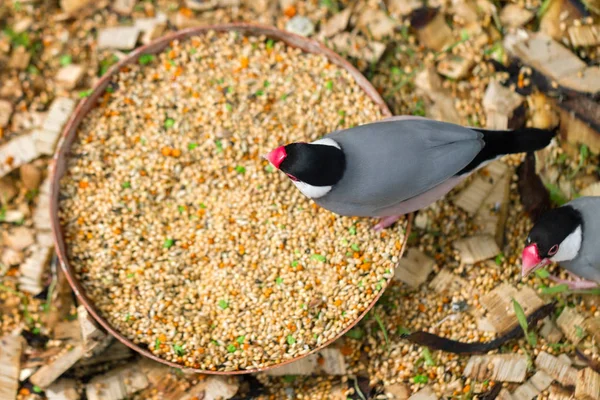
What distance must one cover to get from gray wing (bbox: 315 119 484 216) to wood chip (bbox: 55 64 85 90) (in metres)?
1.33

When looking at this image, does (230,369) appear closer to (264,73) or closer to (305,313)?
(305,313)

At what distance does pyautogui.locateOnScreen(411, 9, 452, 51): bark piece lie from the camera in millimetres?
2652

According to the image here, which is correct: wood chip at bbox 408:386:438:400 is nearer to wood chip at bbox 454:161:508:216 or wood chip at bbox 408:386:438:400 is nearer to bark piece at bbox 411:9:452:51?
wood chip at bbox 454:161:508:216

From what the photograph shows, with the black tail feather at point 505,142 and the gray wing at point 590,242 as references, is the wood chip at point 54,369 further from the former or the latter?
the gray wing at point 590,242

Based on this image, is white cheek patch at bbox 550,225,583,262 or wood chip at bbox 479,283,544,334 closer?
white cheek patch at bbox 550,225,583,262

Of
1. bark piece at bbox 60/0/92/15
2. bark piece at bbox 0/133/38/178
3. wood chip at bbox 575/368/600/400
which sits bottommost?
wood chip at bbox 575/368/600/400

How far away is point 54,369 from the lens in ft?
7.53

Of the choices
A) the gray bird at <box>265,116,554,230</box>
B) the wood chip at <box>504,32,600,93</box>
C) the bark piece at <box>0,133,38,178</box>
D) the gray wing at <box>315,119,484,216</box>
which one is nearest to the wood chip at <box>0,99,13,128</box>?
the bark piece at <box>0,133,38,178</box>

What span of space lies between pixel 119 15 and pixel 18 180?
0.87 m

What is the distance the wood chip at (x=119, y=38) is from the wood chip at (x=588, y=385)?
2216 millimetres

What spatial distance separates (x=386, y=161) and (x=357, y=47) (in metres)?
0.80

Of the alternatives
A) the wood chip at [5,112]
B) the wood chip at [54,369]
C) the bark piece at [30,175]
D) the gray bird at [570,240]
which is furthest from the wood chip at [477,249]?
the wood chip at [5,112]

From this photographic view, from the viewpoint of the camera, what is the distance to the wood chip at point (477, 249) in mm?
2377

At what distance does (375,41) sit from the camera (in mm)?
2668
